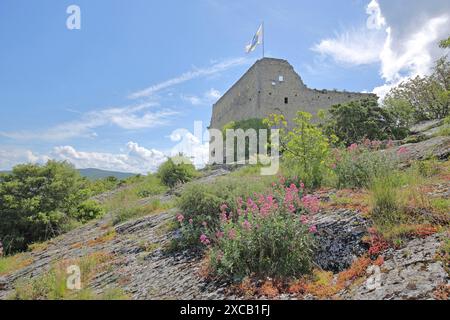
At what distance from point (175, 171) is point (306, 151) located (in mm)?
11002

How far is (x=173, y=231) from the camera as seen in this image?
5.50 metres

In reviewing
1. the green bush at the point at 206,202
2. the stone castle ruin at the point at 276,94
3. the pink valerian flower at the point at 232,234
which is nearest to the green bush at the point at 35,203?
the green bush at the point at 206,202

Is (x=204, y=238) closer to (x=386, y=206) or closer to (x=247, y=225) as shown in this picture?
(x=247, y=225)

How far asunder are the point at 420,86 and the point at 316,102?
9.71 m

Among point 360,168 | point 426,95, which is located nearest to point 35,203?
point 360,168

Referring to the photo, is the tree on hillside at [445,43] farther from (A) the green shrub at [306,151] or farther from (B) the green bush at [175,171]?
(B) the green bush at [175,171]

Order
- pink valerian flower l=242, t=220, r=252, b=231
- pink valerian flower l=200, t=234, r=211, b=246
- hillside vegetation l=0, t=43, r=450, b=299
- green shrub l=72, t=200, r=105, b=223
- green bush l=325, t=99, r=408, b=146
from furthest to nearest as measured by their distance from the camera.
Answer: green bush l=325, t=99, r=408, b=146 < green shrub l=72, t=200, r=105, b=223 < pink valerian flower l=200, t=234, r=211, b=246 < pink valerian flower l=242, t=220, r=252, b=231 < hillside vegetation l=0, t=43, r=450, b=299

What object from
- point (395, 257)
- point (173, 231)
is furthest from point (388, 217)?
point (173, 231)

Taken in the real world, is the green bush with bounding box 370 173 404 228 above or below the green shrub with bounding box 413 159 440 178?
below

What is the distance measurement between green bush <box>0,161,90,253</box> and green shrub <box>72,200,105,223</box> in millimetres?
218

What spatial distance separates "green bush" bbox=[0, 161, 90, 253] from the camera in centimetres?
1084

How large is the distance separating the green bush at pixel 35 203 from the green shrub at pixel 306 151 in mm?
8722

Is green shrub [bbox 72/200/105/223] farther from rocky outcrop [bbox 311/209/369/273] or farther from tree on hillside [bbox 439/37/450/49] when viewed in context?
tree on hillside [bbox 439/37/450/49]

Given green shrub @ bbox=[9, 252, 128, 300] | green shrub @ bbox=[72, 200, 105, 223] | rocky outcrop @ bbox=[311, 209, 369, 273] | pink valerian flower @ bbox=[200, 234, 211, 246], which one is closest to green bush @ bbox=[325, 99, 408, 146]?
green shrub @ bbox=[72, 200, 105, 223]
